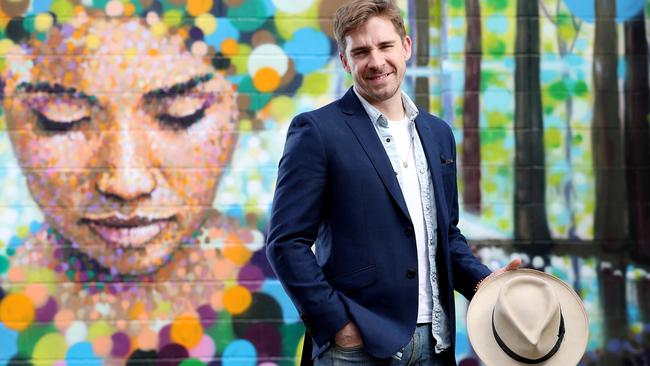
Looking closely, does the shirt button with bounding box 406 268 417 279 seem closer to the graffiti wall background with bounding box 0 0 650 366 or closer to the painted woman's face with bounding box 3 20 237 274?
the graffiti wall background with bounding box 0 0 650 366

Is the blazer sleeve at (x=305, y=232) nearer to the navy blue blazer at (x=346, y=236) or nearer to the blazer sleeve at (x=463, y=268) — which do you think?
the navy blue blazer at (x=346, y=236)

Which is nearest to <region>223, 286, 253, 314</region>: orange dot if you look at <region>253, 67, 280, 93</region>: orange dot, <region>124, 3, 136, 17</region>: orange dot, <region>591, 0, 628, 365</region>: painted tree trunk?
<region>253, 67, 280, 93</region>: orange dot

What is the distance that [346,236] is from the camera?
109 inches

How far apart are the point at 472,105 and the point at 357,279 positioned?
10.2 feet

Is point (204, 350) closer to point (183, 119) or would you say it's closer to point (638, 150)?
point (183, 119)

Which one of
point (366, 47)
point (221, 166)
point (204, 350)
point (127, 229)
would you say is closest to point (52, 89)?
point (127, 229)

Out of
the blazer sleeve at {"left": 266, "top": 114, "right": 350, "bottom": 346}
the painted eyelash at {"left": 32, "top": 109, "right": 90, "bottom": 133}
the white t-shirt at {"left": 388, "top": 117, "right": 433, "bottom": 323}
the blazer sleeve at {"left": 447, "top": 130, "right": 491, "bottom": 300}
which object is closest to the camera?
the blazer sleeve at {"left": 266, "top": 114, "right": 350, "bottom": 346}

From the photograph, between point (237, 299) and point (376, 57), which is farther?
point (237, 299)

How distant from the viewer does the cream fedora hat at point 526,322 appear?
278 centimetres

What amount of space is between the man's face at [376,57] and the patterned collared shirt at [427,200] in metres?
0.07

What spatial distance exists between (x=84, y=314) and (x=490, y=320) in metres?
3.46

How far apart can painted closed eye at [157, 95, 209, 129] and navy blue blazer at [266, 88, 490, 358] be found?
2940 millimetres

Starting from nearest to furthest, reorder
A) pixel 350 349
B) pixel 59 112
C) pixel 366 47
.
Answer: pixel 350 349, pixel 366 47, pixel 59 112

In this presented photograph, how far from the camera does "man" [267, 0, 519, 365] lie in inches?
107
